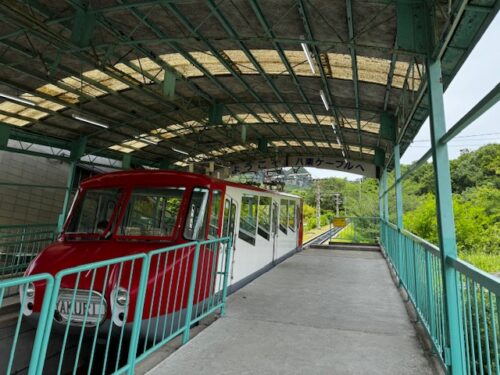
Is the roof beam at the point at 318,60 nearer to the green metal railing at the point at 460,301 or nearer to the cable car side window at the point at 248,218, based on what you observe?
the cable car side window at the point at 248,218

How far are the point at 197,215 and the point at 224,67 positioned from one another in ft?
22.0

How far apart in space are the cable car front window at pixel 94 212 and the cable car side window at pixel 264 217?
132 inches

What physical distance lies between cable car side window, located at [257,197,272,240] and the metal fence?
8.76 feet

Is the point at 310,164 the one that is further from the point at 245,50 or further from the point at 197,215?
the point at 197,215

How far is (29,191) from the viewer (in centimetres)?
1571

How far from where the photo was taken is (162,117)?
13.8 m

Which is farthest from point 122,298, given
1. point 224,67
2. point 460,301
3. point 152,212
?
point 224,67

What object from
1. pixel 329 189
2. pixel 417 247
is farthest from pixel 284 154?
pixel 329 189

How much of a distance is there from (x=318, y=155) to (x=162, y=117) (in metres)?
10.3

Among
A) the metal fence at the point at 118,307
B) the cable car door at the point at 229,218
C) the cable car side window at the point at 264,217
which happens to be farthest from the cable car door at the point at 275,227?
the metal fence at the point at 118,307

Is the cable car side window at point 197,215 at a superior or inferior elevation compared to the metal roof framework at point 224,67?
inferior

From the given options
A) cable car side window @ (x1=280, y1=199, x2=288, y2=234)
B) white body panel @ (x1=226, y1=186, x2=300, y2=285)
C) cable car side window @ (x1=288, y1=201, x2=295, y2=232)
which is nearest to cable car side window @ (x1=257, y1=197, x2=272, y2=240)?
white body panel @ (x1=226, y1=186, x2=300, y2=285)

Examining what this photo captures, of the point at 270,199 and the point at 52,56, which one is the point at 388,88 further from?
the point at 52,56

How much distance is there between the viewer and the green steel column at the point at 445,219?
251 centimetres
